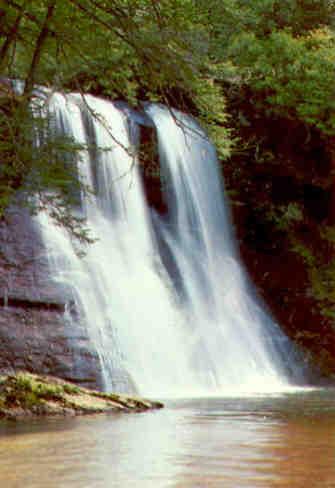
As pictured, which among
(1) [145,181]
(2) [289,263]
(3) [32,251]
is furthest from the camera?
(2) [289,263]

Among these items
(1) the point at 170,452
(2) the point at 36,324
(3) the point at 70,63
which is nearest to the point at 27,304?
(2) the point at 36,324

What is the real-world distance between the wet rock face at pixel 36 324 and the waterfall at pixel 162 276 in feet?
0.86

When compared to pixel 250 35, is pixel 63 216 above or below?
below

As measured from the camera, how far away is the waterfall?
42.9ft

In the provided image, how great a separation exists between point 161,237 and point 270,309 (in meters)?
3.52

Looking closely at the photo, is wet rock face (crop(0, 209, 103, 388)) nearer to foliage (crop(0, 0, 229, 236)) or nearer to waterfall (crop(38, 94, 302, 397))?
waterfall (crop(38, 94, 302, 397))

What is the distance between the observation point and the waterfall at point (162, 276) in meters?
13.1

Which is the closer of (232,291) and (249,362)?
(249,362)

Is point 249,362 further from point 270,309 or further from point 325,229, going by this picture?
point 325,229

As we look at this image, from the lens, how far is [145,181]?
746 inches

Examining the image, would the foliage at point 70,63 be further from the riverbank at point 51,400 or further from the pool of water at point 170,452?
the pool of water at point 170,452

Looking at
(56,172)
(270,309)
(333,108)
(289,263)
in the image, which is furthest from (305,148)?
(56,172)

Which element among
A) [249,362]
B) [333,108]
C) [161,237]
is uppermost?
[333,108]

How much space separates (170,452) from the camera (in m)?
4.31
